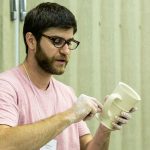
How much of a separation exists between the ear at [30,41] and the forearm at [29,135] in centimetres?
41

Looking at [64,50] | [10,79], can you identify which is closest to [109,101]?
[64,50]

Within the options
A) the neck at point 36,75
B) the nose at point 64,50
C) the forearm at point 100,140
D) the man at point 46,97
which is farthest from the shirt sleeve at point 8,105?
the forearm at point 100,140

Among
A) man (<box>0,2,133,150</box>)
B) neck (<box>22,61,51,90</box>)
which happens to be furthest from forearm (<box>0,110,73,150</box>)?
neck (<box>22,61,51,90</box>)

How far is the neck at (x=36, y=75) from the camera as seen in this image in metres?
1.66

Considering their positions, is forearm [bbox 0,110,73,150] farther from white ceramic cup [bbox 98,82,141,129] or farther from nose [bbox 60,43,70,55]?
nose [bbox 60,43,70,55]

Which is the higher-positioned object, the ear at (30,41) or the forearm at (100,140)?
Result: the ear at (30,41)

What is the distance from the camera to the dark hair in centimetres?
161

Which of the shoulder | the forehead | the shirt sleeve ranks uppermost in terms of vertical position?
the forehead

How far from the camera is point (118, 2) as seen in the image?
2293 mm

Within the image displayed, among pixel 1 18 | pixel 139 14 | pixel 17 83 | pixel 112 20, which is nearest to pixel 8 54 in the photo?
pixel 1 18

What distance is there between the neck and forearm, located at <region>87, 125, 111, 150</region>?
323 mm

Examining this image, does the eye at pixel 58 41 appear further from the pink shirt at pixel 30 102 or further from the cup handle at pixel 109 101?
the cup handle at pixel 109 101

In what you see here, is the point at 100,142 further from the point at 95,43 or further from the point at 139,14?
the point at 139,14

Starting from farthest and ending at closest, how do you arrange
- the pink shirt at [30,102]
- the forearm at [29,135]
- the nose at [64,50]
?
the nose at [64,50]
the pink shirt at [30,102]
the forearm at [29,135]
